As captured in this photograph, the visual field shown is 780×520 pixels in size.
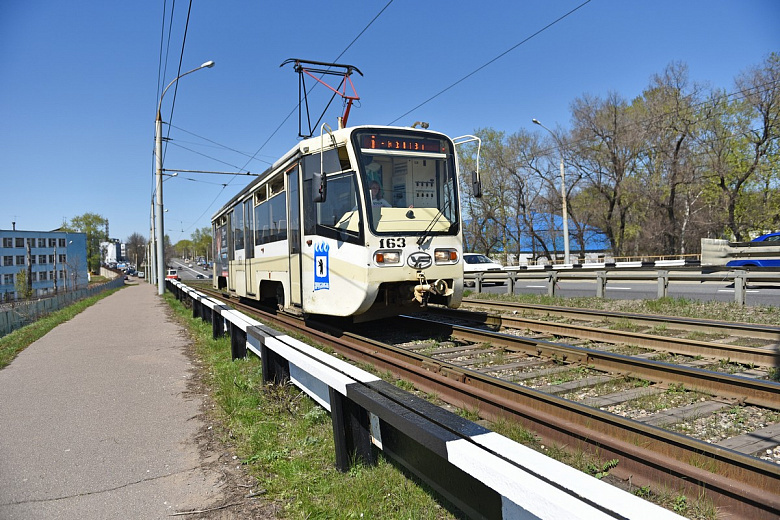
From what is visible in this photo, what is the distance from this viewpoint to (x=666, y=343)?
6.88 metres

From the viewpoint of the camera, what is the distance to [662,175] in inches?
1433

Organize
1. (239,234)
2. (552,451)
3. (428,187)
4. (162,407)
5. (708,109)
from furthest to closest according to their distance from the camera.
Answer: (708,109), (239,234), (428,187), (162,407), (552,451)

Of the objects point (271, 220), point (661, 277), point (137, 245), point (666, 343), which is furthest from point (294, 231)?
point (137, 245)

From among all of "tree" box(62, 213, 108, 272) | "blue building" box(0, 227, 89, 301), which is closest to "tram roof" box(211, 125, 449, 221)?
"blue building" box(0, 227, 89, 301)

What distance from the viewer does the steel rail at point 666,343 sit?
5.95m

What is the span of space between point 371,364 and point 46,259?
9751 centimetres

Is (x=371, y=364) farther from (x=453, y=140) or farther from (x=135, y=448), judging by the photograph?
(x=453, y=140)

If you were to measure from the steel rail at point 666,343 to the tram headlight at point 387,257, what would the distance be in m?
3.09

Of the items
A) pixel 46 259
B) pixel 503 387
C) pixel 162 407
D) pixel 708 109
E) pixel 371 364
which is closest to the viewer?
pixel 503 387

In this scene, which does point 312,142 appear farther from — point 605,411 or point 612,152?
point 612,152

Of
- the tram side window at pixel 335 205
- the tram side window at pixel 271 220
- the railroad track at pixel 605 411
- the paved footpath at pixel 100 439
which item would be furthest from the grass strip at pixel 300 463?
the tram side window at pixel 271 220

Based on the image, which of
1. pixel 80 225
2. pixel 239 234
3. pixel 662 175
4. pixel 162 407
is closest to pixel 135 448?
pixel 162 407

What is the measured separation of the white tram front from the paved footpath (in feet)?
8.45

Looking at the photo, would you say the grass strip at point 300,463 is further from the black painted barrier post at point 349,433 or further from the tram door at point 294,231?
the tram door at point 294,231
